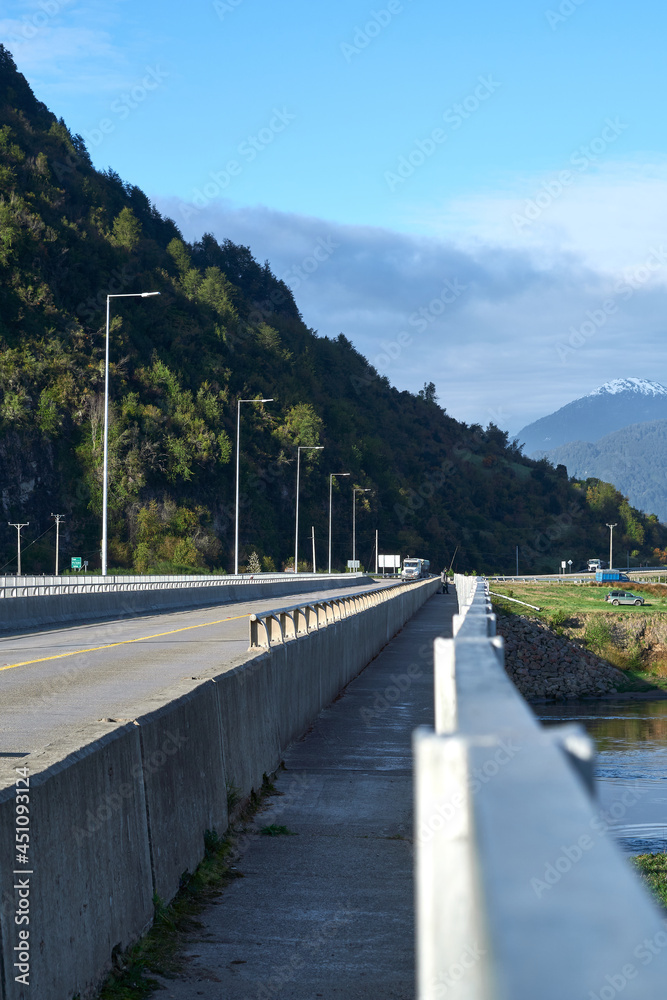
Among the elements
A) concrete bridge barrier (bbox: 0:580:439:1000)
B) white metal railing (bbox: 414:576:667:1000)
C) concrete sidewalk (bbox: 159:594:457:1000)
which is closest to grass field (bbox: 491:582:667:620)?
concrete sidewalk (bbox: 159:594:457:1000)

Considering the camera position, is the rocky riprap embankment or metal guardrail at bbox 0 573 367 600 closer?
metal guardrail at bbox 0 573 367 600

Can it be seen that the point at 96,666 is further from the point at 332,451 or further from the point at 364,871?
the point at 332,451

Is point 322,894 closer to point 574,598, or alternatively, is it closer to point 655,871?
point 655,871

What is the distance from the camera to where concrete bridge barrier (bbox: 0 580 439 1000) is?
4.30 m

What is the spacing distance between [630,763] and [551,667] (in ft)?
87.1

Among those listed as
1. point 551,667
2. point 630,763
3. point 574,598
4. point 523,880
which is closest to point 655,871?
point 523,880

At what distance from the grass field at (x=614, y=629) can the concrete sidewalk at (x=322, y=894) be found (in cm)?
5099

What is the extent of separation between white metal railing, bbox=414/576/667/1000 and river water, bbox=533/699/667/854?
7595 mm

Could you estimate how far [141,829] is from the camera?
232 inches

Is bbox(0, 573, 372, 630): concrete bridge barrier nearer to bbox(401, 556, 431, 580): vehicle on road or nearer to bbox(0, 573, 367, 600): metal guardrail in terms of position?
bbox(0, 573, 367, 600): metal guardrail

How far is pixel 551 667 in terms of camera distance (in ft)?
197

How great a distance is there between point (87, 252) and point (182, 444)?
2169 cm

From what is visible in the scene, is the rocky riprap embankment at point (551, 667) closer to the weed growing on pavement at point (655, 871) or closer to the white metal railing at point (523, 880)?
the weed growing on pavement at point (655, 871)

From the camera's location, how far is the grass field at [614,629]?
6356 cm
